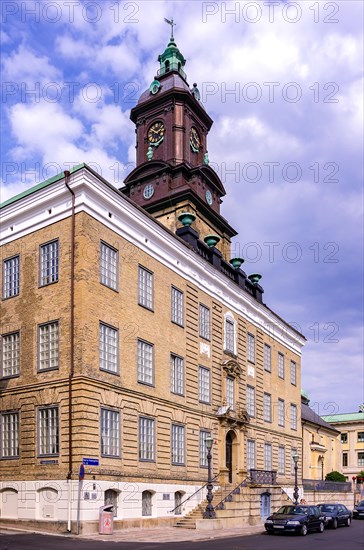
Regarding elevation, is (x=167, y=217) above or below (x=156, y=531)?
above

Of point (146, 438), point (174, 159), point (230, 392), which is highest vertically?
point (174, 159)

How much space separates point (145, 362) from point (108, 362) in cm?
317

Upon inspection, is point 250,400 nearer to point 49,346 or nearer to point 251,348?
point 251,348

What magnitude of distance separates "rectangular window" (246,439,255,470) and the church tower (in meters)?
15.1

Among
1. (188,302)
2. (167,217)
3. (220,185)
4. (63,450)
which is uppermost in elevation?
(220,185)

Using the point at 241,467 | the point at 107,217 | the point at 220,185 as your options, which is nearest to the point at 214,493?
the point at 241,467

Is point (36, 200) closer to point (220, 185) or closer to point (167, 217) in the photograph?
point (167, 217)

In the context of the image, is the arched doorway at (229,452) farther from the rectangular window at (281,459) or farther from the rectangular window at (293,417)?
the rectangular window at (293,417)

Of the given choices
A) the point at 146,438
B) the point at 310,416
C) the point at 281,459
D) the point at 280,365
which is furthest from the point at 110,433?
the point at 310,416

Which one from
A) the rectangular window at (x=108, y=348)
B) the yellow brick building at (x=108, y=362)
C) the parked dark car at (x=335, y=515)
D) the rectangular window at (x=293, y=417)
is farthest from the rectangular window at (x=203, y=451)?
the rectangular window at (x=293, y=417)

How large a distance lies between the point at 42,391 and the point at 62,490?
13.4 feet

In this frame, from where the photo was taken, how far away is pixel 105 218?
2877cm

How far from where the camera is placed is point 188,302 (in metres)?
35.2

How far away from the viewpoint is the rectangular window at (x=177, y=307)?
33.7 metres
